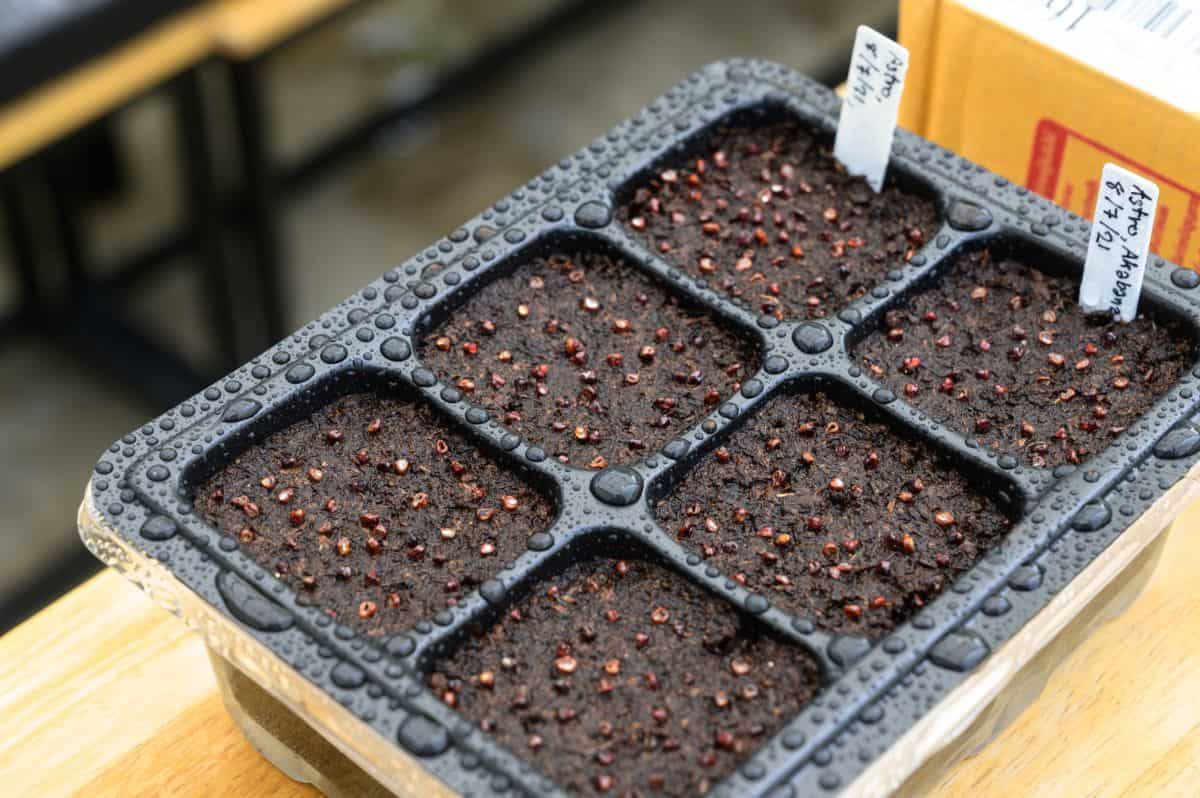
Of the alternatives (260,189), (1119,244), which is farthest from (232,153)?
(1119,244)

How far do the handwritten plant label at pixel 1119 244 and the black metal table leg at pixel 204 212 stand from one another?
1441mm

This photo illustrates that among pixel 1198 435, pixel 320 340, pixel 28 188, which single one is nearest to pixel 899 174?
pixel 1198 435

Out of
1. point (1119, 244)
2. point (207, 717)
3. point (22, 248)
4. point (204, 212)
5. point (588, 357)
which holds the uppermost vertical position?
point (1119, 244)

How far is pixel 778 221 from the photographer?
164cm

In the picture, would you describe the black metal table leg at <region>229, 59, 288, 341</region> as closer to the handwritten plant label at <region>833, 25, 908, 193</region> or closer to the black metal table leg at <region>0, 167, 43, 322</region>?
the black metal table leg at <region>0, 167, 43, 322</region>

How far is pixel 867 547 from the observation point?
1354 millimetres

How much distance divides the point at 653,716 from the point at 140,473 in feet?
1.60

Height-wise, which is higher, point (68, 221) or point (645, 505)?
point (645, 505)

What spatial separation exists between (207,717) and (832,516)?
0.62 m

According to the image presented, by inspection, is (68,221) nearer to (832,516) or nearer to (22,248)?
(22,248)

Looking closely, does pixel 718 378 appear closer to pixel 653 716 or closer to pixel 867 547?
pixel 867 547

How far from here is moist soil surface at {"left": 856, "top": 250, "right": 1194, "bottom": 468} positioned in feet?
4.71

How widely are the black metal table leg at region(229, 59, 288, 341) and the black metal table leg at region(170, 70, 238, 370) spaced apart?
0.06 metres

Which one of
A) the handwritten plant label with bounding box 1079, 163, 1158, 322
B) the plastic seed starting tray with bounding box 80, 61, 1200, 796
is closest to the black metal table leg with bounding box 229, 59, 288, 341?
the plastic seed starting tray with bounding box 80, 61, 1200, 796
